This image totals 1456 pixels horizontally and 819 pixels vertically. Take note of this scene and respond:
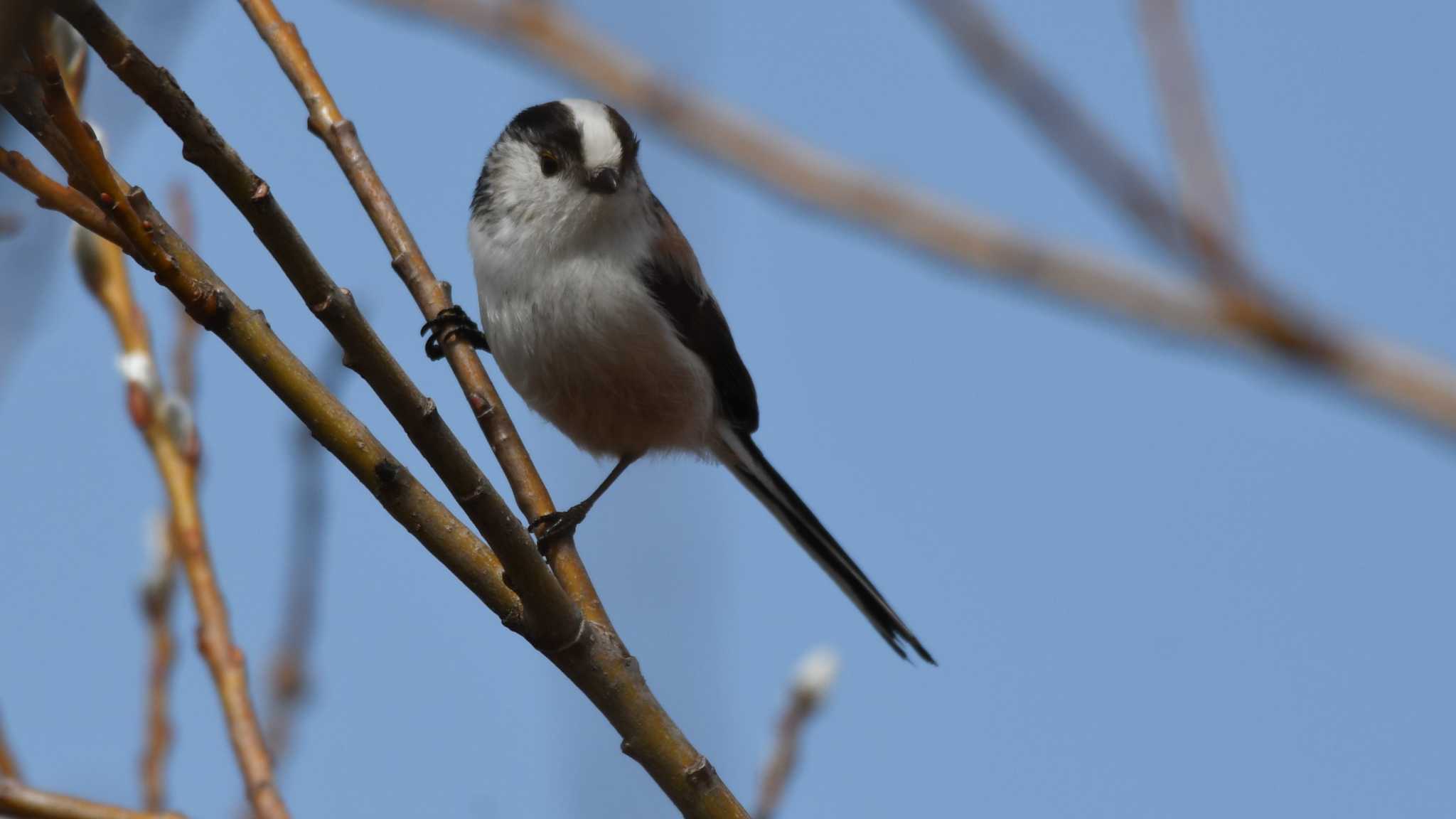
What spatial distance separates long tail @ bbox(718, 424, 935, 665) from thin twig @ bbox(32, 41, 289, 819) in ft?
4.98

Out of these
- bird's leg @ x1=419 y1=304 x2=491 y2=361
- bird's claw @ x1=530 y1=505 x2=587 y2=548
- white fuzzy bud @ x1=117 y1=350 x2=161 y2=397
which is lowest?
bird's claw @ x1=530 y1=505 x2=587 y2=548

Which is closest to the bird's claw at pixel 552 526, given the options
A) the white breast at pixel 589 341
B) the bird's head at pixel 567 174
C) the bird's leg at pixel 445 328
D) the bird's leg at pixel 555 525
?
the bird's leg at pixel 555 525

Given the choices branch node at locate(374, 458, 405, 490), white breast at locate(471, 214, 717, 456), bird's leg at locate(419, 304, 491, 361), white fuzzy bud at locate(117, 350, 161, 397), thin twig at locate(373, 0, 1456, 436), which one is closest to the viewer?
thin twig at locate(373, 0, 1456, 436)

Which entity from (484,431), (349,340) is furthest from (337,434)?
(484,431)

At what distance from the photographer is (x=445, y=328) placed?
2639 millimetres

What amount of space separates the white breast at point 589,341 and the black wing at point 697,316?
0.04 meters

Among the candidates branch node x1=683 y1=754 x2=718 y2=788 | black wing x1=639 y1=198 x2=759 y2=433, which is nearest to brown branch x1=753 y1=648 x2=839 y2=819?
branch node x1=683 y1=754 x2=718 y2=788

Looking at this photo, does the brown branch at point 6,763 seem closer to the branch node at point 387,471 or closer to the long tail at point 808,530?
the branch node at point 387,471

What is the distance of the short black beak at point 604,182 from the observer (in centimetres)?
304

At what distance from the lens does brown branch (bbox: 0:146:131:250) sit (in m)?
1.33

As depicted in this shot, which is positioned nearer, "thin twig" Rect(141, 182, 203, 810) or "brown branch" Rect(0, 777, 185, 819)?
"brown branch" Rect(0, 777, 185, 819)

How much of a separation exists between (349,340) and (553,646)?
422 millimetres

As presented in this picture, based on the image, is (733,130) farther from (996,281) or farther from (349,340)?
(349,340)

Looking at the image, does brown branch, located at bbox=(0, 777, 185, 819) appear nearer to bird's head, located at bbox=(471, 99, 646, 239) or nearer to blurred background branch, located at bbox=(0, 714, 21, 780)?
blurred background branch, located at bbox=(0, 714, 21, 780)
